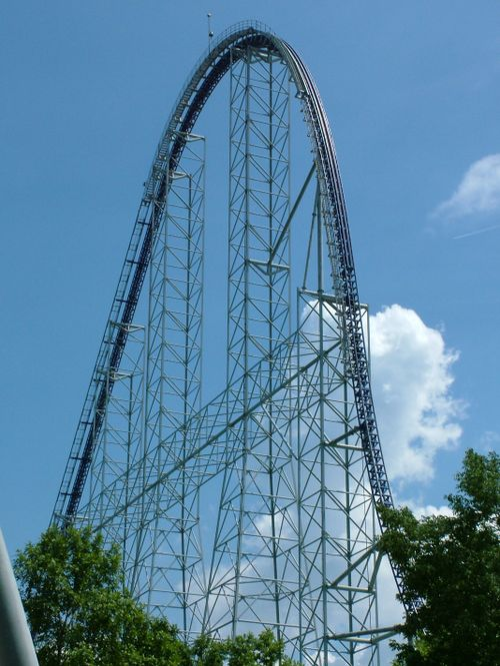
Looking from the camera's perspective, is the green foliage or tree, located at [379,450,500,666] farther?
the green foliage

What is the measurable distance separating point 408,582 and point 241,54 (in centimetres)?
1690

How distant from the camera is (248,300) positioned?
23625mm

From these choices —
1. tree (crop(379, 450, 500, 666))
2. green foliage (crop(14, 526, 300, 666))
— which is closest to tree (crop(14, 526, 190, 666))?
green foliage (crop(14, 526, 300, 666))

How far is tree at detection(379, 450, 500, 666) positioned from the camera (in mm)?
13031

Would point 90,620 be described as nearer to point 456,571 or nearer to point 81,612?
point 81,612

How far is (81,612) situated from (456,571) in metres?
5.92

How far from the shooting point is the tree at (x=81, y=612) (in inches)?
618

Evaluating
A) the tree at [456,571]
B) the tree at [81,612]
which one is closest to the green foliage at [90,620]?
the tree at [81,612]

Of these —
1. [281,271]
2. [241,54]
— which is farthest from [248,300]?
[241,54]

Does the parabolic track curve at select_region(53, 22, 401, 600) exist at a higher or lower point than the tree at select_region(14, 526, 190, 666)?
higher

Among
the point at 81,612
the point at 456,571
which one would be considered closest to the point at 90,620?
the point at 81,612

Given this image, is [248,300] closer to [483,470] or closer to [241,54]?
[241,54]

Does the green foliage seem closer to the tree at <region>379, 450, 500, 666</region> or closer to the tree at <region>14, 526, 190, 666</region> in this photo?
the tree at <region>14, 526, 190, 666</region>

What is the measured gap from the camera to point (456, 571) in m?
13.6
